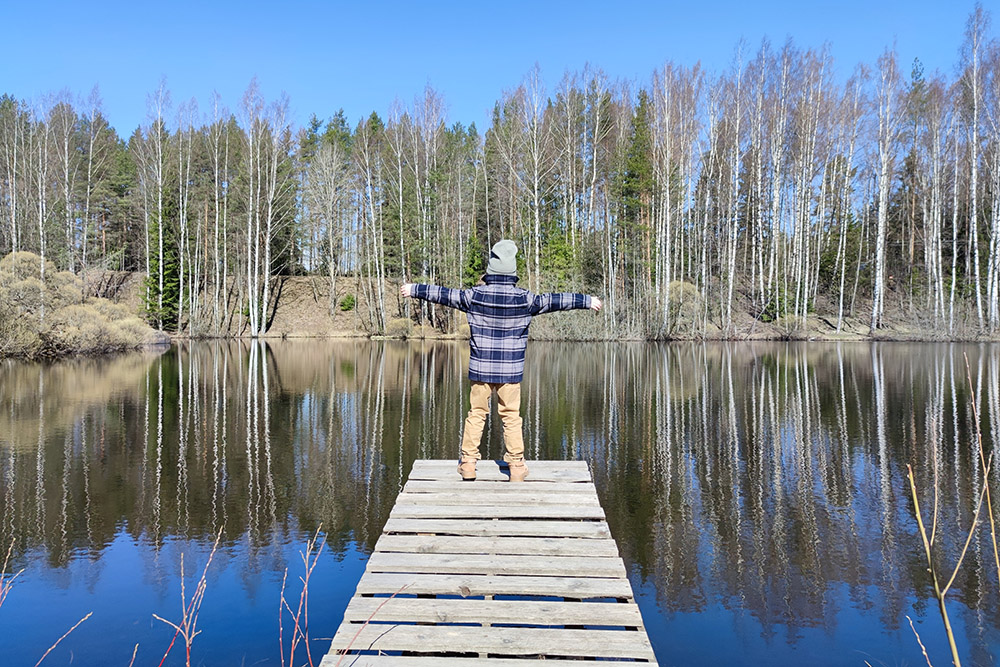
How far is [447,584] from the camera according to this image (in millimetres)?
3398

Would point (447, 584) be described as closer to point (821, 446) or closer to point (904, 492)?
point (904, 492)

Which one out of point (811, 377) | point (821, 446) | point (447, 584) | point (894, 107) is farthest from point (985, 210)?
point (447, 584)

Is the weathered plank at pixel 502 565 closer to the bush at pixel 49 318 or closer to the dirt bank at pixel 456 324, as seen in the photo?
the bush at pixel 49 318

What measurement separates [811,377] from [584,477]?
12894 mm

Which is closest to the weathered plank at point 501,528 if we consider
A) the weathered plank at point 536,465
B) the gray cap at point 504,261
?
the weathered plank at point 536,465

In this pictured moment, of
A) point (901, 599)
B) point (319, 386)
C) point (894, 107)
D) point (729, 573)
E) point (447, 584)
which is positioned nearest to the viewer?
point (447, 584)

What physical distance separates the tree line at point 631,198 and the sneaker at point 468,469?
82.4 feet

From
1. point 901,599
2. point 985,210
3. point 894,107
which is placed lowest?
point 901,599

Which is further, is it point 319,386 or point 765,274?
point 765,274

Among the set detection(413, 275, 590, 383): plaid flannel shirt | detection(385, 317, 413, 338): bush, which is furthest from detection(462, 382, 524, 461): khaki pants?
detection(385, 317, 413, 338): bush

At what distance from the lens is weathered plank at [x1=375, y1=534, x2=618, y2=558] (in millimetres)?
3855

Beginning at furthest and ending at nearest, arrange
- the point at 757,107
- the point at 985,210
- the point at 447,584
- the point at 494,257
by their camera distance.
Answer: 1. the point at 985,210
2. the point at 757,107
3. the point at 494,257
4. the point at 447,584

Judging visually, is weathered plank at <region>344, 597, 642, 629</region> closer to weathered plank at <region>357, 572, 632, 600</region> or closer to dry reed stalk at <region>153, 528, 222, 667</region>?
weathered plank at <region>357, 572, 632, 600</region>

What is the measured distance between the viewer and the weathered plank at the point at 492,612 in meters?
2.98
